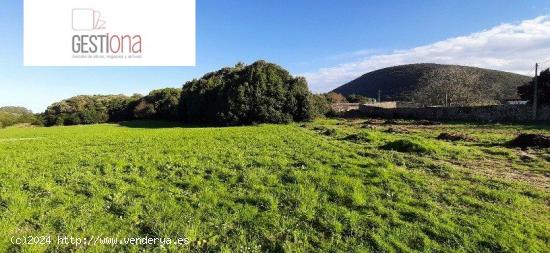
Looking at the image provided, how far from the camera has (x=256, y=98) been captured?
37469mm

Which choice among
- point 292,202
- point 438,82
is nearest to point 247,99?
point 292,202

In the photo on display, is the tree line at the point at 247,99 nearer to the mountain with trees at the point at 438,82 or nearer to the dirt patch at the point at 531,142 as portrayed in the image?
the mountain with trees at the point at 438,82

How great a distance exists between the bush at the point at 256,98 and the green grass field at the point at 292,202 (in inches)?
975

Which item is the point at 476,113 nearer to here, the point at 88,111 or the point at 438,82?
the point at 438,82

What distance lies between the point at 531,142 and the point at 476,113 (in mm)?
22089

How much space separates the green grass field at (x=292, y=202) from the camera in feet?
20.9

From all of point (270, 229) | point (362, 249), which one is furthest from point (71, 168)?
point (362, 249)

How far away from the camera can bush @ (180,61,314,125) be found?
3734cm

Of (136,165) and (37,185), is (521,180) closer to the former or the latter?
(136,165)

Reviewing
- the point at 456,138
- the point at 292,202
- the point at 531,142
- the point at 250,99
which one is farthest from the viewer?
the point at 250,99

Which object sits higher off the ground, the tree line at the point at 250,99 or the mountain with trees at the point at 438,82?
the mountain with trees at the point at 438,82

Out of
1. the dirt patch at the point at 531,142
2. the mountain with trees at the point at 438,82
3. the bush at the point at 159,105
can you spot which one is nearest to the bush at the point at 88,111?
the bush at the point at 159,105

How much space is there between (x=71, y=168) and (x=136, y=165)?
6.38ft

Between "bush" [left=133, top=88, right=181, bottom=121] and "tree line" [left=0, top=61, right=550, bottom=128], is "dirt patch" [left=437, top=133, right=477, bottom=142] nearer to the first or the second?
"tree line" [left=0, top=61, right=550, bottom=128]
